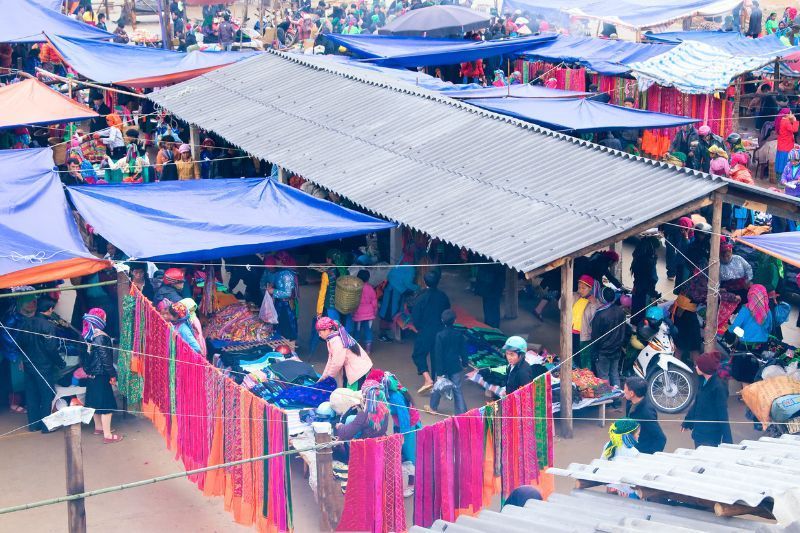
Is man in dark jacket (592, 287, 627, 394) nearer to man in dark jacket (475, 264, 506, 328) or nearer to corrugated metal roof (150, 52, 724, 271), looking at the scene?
corrugated metal roof (150, 52, 724, 271)

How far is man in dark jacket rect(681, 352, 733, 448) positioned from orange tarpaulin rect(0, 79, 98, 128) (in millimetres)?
11774

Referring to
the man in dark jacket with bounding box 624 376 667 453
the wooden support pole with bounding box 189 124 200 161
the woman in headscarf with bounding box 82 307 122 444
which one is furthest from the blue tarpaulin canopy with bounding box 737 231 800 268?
the wooden support pole with bounding box 189 124 200 161

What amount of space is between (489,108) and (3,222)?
7535 millimetres

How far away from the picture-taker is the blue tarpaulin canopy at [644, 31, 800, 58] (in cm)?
2295

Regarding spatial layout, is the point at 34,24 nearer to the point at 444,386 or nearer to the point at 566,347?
the point at 444,386

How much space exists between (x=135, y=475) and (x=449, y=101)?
23.7 feet

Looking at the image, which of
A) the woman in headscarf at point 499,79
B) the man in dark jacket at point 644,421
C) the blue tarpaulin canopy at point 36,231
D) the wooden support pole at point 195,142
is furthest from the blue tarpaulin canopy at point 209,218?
the woman in headscarf at point 499,79

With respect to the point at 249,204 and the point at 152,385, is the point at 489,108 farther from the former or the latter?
the point at 152,385

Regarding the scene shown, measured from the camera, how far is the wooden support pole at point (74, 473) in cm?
750

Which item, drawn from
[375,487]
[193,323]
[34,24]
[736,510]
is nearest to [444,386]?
[193,323]

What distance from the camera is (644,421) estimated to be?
30.6 feet

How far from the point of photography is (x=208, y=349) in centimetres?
1260

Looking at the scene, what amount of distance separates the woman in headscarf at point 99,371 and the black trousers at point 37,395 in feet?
1.47

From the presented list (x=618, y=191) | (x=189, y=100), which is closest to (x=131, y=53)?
(x=189, y=100)
